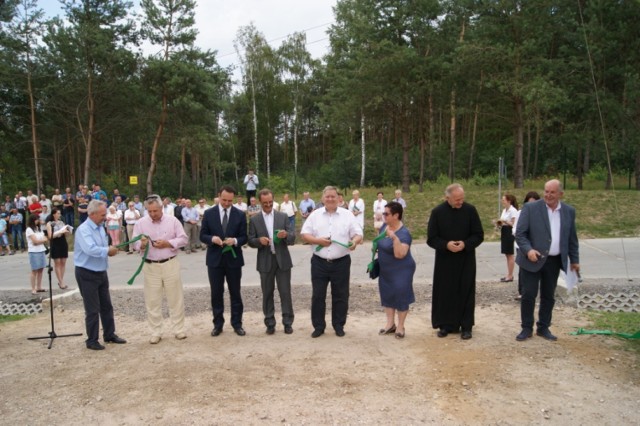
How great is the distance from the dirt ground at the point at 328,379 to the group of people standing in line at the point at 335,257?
0.28 meters

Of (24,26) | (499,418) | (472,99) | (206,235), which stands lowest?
(499,418)

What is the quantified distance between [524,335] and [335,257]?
236cm

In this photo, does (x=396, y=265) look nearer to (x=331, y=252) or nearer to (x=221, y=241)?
(x=331, y=252)

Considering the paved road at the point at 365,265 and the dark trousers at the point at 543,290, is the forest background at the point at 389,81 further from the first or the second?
the dark trousers at the point at 543,290

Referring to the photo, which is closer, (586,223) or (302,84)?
(586,223)

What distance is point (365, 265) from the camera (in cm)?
1177

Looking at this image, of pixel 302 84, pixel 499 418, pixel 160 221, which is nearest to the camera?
pixel 499 418

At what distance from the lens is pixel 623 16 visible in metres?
19.8

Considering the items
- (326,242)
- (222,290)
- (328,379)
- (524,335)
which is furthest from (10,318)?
(524,335)

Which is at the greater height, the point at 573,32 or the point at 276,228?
the point at 573,32

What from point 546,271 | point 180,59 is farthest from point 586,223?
point 180,59

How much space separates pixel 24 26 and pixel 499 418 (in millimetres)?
28047

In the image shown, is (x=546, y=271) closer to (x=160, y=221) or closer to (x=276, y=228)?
(x=276, y=228)

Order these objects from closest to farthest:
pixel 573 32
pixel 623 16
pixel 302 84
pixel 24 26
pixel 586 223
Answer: pixel 586 223
pixel 623 16
pixel 573 32
pixel 24 26
pixel 302 84
